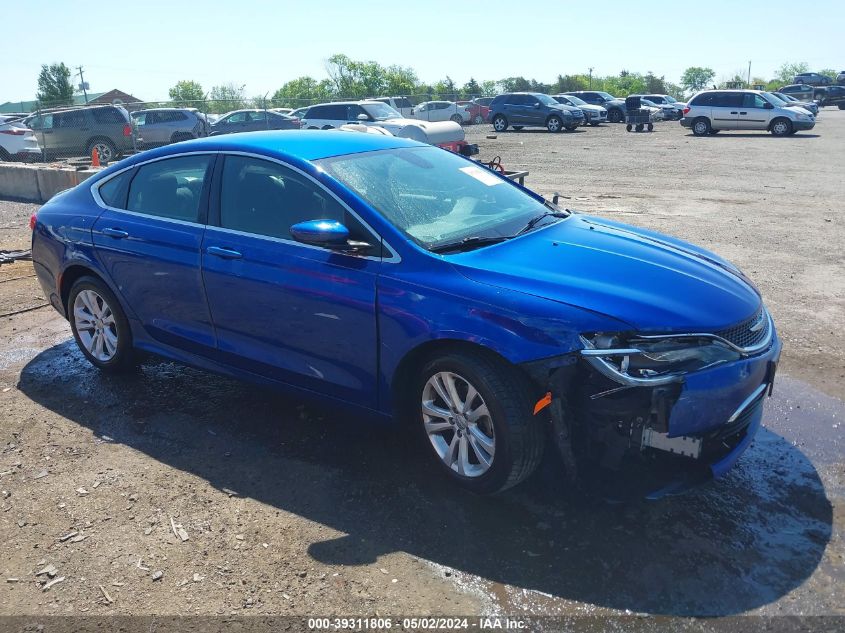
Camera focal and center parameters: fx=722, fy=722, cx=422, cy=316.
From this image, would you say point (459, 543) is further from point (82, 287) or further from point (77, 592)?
point (82, 287)

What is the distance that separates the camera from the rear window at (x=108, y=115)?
21.0 meters

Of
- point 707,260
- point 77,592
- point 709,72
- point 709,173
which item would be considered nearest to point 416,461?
point 77,592

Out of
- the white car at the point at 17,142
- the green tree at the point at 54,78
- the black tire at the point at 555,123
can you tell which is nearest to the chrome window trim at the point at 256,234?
the white car at the point at 17,142

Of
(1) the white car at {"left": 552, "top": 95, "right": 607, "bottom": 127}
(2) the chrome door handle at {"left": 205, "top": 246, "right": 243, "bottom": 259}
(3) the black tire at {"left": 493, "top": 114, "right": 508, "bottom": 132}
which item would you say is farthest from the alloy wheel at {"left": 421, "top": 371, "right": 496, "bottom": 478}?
(1) the white car at {"left": 552, "top": 95, "right": 607, "bottom": 127}

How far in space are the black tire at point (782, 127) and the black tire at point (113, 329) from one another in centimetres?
2794

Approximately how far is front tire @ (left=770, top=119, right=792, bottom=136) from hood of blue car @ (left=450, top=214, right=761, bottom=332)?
26679 mm

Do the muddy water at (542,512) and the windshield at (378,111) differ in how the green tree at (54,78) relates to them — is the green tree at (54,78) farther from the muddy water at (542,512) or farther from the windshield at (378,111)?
the muddy water at (542,512)

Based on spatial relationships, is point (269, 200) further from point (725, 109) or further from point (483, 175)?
point (725, 109)

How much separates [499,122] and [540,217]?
3041 cm

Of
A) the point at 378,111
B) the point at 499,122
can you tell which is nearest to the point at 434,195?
the point at 378,111

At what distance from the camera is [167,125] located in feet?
75.0

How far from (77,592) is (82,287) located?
2784 millimetres

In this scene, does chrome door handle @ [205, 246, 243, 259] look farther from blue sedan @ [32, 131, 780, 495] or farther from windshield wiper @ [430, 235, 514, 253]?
windshield wiper @ [430, 235, 514, 253]

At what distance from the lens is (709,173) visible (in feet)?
53.2
